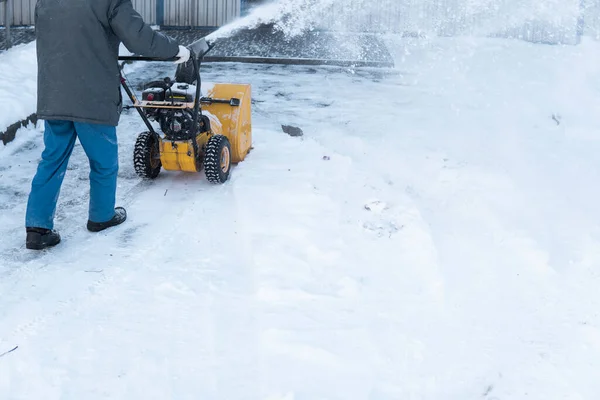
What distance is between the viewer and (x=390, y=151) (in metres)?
6.07

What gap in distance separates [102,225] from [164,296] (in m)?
1.02

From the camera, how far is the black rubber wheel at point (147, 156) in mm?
5125

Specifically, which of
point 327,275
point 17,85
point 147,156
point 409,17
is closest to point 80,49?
point 147,156

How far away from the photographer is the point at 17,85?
23.9 feet

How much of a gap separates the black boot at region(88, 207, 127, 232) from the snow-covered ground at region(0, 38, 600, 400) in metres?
0.06

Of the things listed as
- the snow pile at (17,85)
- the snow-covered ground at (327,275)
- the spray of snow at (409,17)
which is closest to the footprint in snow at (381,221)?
the snow-covered ground at (327,275)

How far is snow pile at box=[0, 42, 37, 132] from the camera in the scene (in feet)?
21.5

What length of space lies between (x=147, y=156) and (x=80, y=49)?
1.25 metres

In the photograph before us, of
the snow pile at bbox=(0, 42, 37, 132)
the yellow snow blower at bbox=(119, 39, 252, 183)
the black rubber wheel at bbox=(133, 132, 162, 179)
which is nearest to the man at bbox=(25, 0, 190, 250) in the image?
the yellow snow blower at bbox=(119, 39, 252, 183)

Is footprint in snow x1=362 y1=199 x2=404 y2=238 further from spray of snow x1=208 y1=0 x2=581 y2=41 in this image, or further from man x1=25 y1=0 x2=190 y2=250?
spray of snow x1=208 y1=0 x2=581 y2=41

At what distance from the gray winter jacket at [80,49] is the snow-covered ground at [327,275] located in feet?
2.66

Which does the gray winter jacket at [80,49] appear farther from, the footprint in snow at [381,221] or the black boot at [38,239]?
the footprint in snow at [381,221]

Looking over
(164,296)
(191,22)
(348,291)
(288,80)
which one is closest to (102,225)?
(164,296)

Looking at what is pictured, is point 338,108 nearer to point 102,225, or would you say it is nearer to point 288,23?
point 102,225
